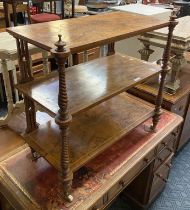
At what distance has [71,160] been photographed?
100 centimetres

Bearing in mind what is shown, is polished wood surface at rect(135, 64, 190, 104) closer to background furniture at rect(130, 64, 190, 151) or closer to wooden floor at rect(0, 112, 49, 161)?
background furniture at rect(130, 64, 190, 151)

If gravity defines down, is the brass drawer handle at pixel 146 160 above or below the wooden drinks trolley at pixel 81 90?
below

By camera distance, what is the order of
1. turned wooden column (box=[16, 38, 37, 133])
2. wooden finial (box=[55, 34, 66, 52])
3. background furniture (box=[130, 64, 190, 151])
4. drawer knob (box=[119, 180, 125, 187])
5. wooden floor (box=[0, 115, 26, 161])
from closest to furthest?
wooden finial (box=[55, 34, 66, 52]), turned wooden column (box=[16, 38, 37, 133]), drawer knob (box=[119, 180, 125, 187]), wooden floor (box=[0, 115, 26, 161]), background furniture (box=[130, 64, 190, 151])

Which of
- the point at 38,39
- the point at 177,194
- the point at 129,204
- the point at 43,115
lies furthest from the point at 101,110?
the point at 177,194

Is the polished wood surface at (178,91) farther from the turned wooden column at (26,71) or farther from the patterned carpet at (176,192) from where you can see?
the turned wooden column at (26,71)

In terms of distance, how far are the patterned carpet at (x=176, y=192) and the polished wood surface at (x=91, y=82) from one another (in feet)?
3.30

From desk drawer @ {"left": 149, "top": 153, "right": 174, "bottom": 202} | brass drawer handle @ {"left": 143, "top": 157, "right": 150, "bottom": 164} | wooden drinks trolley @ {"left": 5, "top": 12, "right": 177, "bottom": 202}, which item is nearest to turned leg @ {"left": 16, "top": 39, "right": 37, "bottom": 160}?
wooden drinks trolley @ {"left": 5, "top": 12, "right": 177, "bottom": 202}

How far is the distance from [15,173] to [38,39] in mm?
612

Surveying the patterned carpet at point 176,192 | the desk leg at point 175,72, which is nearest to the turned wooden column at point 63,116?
the patterned carpet at point 176,192

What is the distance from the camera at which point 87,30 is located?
93 cm

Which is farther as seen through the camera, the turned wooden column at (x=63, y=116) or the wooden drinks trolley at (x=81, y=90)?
the wooden drinks trolley at (x=81, y=90)

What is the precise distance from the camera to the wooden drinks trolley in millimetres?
812

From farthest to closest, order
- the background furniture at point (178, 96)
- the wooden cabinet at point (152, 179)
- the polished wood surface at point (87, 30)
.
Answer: the background furniture at point (178, 96)
the wooden cabinet at point (152, 179)
the polished wood surface at point (87, 30)

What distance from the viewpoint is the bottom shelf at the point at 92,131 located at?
40.2 inches
